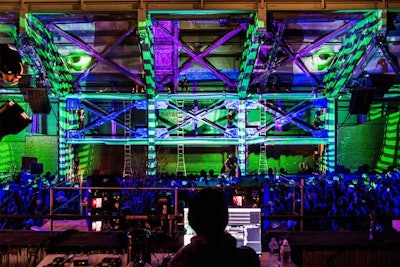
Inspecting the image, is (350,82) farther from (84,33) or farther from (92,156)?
(92,156)

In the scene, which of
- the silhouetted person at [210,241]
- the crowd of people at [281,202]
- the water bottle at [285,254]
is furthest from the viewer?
the crowd of people at [281,202]

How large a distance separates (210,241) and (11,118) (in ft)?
12.5

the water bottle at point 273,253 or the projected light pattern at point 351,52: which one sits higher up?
the projected light pattern at point 351,52

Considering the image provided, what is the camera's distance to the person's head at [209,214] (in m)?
3.16

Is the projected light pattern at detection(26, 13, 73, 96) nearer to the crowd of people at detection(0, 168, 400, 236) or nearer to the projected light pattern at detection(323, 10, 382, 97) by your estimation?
the crowd of people at detection(0, 168, 400, 236)

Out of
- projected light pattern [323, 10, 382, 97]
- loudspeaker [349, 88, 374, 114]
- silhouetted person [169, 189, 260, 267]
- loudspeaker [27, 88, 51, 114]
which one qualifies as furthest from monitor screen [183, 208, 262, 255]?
loudspeaker [349, 88, 374, 114]

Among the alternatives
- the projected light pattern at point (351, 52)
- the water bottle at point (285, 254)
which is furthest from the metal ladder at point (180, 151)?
the water bottle at point (285, 254)

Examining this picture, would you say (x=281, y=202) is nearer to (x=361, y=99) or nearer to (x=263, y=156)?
(x=361, y=99)

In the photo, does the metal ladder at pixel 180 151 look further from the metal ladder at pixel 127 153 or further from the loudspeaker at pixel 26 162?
the loudspeaker at pixel 26 162

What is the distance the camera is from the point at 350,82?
1513 cm

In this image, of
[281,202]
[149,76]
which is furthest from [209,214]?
[149,76]

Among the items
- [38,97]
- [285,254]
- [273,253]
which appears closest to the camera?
[285,254]

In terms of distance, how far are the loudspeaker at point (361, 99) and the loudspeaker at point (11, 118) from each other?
1092cm

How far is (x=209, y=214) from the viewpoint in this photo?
10.4 ft
